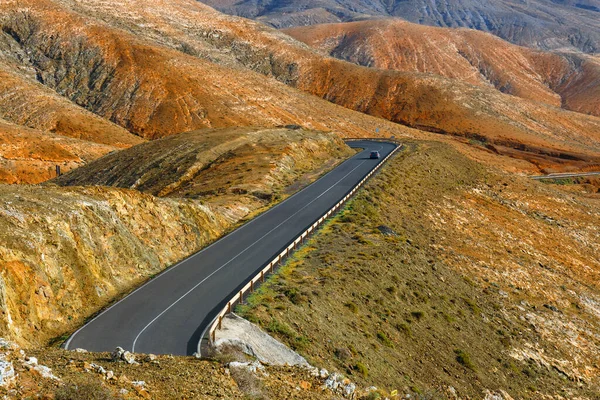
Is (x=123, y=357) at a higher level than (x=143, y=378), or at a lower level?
lower

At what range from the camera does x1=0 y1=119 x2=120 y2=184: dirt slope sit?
56.2 metres

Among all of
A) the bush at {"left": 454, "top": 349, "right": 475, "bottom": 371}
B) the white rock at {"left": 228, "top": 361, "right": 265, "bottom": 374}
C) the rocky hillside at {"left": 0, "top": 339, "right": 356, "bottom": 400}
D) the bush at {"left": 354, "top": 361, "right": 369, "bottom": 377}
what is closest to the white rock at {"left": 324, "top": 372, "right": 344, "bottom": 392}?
the rocky hillside at {"left": 0, "top": 339, "right": 356, "bottom": 400}

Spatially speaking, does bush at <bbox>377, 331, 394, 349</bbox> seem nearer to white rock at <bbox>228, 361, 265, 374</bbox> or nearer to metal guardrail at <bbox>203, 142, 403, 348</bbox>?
metal guardrail at <bbox>203, 142, 403, 348</bbox>

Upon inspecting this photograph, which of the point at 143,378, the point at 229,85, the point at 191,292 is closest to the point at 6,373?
the point at 143,378

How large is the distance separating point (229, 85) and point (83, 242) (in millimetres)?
76253

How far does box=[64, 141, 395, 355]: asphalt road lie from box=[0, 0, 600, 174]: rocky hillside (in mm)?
54173

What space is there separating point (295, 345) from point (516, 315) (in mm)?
15848

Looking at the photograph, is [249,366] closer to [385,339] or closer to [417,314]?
[385,339]

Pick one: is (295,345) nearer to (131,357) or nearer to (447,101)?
(131,357)

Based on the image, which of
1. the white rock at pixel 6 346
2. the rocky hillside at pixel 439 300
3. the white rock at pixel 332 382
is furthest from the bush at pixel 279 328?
the white rock at pixel 6 346

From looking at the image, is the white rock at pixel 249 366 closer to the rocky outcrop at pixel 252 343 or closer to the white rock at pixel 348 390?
the rocky outcrop at pixel 252 343

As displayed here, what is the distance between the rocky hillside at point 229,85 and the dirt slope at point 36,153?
62.5 feet

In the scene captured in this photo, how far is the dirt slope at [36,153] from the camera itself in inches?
2212

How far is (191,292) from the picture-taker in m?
21.6
